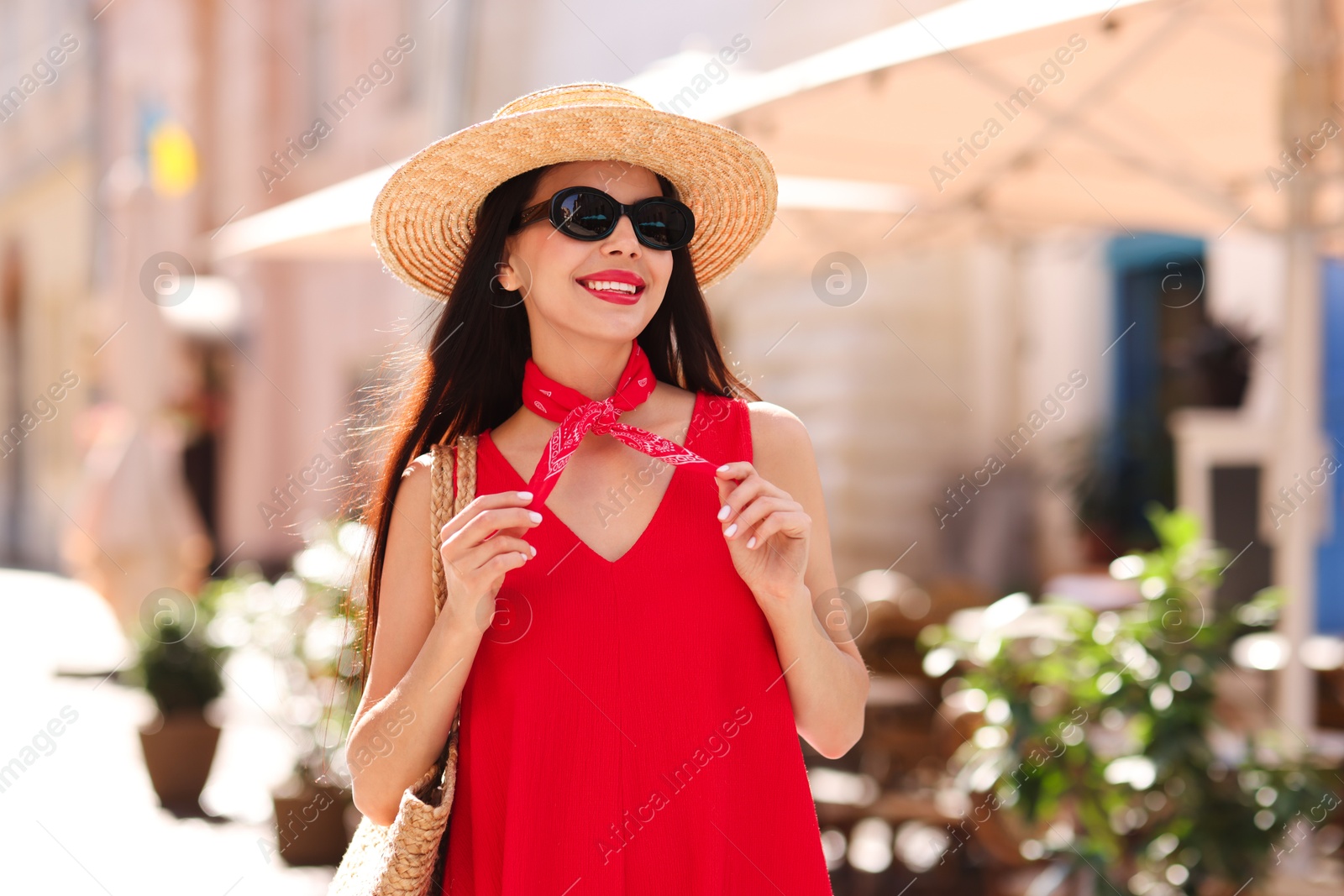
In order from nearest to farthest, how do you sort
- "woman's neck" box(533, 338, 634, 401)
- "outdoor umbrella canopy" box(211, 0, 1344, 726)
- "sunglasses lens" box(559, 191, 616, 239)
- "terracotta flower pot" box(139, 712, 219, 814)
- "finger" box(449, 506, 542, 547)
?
"finger" box(449, 506, 542, 547) → "sunglasses lens" box(559, 191, 616, 239) → "woman's neck" box(533, 338, 634, 401) → "outdoor umbrella canopy" box(211, 0, 1344, 726) → "terracotta flower pot" box(139, 712, 219, 814)

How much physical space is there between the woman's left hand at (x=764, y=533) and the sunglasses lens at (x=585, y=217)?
0.42 meters

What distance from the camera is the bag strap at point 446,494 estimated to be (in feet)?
6.64

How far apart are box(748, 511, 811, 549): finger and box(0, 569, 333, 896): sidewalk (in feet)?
13.3

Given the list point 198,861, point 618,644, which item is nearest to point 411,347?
point 618,644

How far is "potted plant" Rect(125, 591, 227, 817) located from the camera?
6.75 m

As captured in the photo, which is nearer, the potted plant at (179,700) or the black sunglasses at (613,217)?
the black sunglasses at (613,217)

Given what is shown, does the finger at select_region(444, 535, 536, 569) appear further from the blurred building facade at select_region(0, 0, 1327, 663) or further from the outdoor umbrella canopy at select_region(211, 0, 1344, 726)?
the blurred building facade at select_region(0, 0, 1327, 663)

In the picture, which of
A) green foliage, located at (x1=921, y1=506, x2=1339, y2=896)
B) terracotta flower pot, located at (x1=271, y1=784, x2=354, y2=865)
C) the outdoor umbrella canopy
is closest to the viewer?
green foliage, located at (x1=921, y1=506, x2=1339, y2=896)

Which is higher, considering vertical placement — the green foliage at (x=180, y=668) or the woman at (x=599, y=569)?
the woman at (x=599, y=569)

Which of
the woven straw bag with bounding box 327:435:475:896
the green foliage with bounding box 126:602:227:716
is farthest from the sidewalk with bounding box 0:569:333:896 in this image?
the woven straw bag with bounding box 327:435:475:896

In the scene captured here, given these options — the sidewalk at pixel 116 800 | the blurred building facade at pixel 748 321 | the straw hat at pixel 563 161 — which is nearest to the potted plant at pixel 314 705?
the sidewalk at pixel 116 800

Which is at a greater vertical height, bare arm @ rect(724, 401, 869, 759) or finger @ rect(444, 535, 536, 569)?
finger @ rect(444, 535, 536, 569)

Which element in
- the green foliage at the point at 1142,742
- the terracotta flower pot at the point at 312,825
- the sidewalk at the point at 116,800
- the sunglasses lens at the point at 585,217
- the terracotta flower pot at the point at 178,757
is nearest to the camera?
the sunglasses lens at the point at 585,217

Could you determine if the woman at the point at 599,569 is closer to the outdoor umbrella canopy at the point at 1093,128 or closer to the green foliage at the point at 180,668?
the outdoor umbrella canopy at the point at 1093,128
